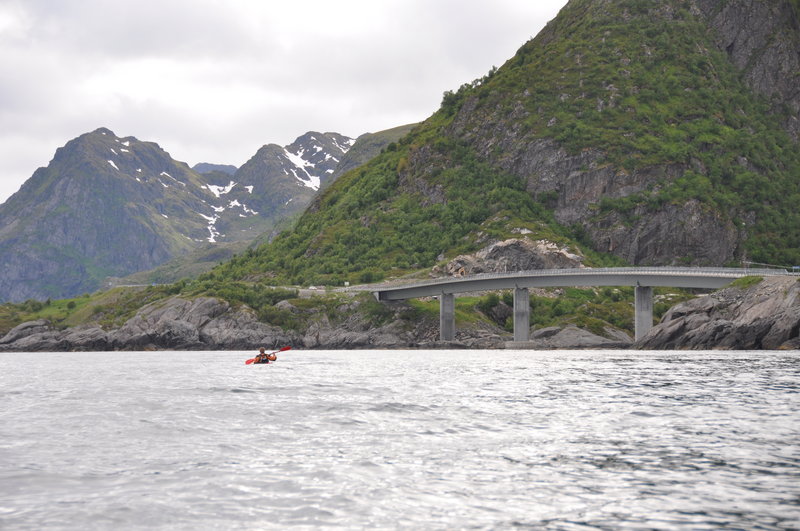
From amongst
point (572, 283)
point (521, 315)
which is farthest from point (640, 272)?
point (521, 315)

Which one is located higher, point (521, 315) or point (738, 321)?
point (521, 315)

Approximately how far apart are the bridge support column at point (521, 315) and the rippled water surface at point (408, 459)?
11419cm

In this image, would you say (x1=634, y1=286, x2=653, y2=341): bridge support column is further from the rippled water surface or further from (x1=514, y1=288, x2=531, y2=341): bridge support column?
the rippled water surface

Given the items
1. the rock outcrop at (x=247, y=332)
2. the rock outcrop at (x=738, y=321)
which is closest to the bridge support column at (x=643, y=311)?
the rock outcrop at (x=738, y=321)

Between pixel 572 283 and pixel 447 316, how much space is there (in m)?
31.1

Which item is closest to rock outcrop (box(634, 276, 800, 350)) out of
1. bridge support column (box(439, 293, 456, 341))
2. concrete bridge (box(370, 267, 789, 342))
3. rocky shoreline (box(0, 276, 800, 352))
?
rocky shoreline (box(0, 276, 800, 352))

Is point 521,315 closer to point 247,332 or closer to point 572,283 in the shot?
point 572,283

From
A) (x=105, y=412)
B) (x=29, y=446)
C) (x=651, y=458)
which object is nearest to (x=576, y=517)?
(x=651, y=458)

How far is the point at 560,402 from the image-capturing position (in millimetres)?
48562

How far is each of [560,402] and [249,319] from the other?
152 meters

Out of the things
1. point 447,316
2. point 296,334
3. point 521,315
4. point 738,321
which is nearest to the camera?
point 738,321

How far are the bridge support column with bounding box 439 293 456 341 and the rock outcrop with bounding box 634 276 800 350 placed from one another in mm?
51926

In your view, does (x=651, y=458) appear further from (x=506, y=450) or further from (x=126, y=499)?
(x=126, y=499)

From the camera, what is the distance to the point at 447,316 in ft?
604
